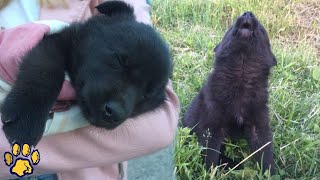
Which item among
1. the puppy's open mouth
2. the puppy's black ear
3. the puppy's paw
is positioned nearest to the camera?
the puppy's paw

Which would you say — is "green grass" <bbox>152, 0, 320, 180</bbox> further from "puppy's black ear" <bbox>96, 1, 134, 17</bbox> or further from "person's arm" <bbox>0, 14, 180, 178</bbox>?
"puppy's black ear" <bbox>96, 1, 134, 17</bbox>

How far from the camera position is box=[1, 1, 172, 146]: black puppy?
1430 mm

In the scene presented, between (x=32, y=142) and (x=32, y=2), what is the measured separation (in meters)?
0.78

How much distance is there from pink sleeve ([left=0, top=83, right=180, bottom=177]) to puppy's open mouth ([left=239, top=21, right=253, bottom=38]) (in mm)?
1756

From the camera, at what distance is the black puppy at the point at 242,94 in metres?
3.51

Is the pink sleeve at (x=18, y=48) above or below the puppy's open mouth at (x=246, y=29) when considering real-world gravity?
above

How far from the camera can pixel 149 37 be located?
1564 millimetres

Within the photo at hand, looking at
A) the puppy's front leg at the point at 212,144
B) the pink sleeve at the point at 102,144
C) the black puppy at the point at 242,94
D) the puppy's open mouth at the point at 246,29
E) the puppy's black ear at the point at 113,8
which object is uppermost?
the puppy's black ear at the point at 113,8

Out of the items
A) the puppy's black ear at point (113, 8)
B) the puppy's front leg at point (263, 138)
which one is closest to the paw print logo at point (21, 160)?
the puppy's black ear at point (113, 8)

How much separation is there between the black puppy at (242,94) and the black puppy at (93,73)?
6.32ft

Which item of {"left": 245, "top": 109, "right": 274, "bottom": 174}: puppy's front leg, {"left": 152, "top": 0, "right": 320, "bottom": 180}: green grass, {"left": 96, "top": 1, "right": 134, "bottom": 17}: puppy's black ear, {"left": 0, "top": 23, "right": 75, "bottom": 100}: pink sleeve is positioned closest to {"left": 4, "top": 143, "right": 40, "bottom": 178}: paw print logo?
{"left": 0, "top": 23, "right": 75, "bottom": 100}: pink sleeve

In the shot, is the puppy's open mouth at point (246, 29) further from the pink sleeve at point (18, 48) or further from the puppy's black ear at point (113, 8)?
the pink sleeve at point (18, 48)

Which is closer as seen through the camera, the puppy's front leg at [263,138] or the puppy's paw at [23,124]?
the puppy's paw at [23,124]

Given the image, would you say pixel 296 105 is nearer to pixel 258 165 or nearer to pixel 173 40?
pixel 258 165
